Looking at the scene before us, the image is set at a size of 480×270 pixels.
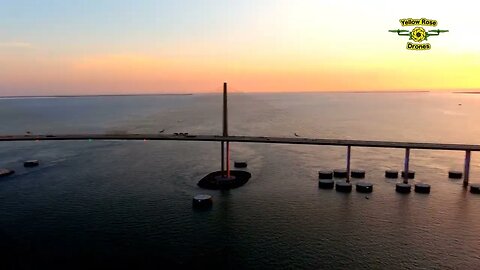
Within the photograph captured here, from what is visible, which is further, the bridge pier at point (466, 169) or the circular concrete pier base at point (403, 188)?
the bridge pier at point (466, 169)

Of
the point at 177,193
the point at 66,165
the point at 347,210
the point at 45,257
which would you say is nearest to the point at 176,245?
the point at 45,257

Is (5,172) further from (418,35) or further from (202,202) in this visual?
(418,35)

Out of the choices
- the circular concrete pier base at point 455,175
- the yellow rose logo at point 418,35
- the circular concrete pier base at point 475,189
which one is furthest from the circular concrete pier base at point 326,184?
the yellow rose logo at point 418,35

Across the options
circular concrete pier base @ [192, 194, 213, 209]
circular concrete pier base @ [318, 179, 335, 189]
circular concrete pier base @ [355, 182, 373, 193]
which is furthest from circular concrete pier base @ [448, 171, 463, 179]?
circular concrete pier base @ [192, 194, 213, 209]

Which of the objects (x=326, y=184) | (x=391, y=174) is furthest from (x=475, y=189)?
(x=326, y=184)

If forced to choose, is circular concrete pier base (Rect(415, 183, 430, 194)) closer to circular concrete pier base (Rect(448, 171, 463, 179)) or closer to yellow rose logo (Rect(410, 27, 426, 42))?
circular concrete pier base (Rect(448, 171, 463, 179))

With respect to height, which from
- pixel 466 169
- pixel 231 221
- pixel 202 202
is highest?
pixel 466 169

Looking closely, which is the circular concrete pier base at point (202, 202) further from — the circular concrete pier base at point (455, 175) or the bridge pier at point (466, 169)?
the circular concrete pier base at point (455, 175)

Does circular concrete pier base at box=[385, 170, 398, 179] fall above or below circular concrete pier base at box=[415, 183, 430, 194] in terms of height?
above

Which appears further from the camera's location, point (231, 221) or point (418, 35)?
point (231, 221)
